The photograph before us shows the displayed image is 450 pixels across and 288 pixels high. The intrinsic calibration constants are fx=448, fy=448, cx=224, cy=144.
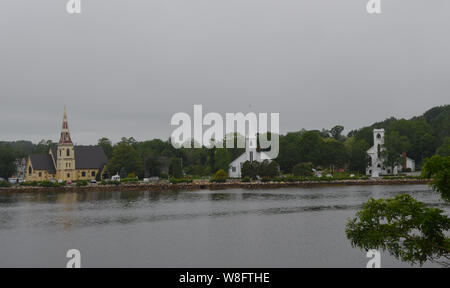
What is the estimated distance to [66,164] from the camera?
80125 millimetres

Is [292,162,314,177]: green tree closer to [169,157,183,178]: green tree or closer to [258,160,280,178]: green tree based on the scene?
[258,160,280,178]: green tree

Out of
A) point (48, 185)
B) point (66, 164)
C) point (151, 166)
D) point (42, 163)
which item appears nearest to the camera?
point (48, 185)

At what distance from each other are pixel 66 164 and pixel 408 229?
7569cm

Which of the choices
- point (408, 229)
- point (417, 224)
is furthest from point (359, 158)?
point (417, 224)

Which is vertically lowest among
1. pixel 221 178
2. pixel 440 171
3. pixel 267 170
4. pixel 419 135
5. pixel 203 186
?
pixel 203 186

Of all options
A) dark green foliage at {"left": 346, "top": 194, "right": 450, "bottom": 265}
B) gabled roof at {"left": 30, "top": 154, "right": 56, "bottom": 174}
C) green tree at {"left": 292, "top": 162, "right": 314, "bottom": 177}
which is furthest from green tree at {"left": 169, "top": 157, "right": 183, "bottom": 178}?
dark green foliage at {"left": 346, "top": 194, "right": 450, "bottom": 265}

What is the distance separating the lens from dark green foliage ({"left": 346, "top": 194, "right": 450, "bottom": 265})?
11781mm

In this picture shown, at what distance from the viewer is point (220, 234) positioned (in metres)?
25.8

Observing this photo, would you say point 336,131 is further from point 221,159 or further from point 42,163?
point 42,163

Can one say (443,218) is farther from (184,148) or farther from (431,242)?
(184,148)

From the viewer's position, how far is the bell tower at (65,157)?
3140 inches

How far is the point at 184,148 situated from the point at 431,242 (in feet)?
314

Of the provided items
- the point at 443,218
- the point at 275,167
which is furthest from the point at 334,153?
the point at 443,218

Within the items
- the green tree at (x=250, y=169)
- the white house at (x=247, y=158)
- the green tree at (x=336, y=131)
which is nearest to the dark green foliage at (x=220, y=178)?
the green tree at (x=250, y=169)
